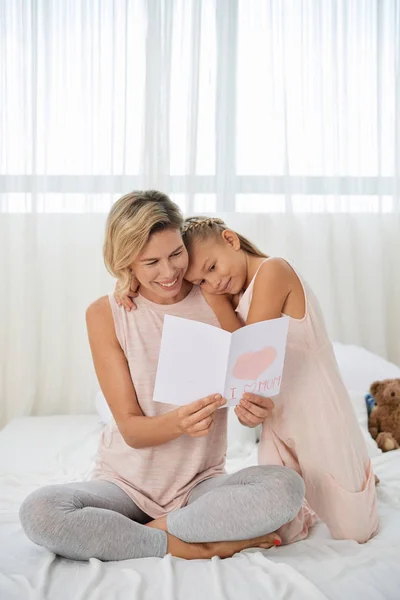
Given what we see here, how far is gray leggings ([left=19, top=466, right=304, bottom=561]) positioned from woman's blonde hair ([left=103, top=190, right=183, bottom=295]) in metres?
0.51

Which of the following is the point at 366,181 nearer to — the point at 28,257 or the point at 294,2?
the point at 294,2

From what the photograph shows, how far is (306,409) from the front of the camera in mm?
1619

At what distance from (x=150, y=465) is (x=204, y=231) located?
0.55 metres

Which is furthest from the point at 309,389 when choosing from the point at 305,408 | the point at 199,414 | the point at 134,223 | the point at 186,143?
the point at 186,143

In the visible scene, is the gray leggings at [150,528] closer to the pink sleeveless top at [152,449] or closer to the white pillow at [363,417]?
Answer: the pink sleeveless top at [152,449]

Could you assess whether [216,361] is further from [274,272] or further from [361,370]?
[361,370]

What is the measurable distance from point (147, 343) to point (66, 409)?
1.67 meters

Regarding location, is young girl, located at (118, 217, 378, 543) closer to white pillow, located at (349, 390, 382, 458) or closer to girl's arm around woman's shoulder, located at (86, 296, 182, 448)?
girl's arm around woman's shoulder, located at (86, 296, 182, 448)

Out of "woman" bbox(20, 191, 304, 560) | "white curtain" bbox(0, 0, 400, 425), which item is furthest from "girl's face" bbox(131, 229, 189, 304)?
"white curtain" bbox(0, 0, 400, 425)

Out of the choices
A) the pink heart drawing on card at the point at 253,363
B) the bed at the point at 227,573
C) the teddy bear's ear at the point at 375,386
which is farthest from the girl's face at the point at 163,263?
the teddy bear's ear at the point at 375,386

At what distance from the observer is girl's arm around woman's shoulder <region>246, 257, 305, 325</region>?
158 centimetres

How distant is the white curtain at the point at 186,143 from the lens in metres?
3.17

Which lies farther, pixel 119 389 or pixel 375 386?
pixel 375 386

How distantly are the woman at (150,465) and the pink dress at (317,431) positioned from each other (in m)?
0.13
